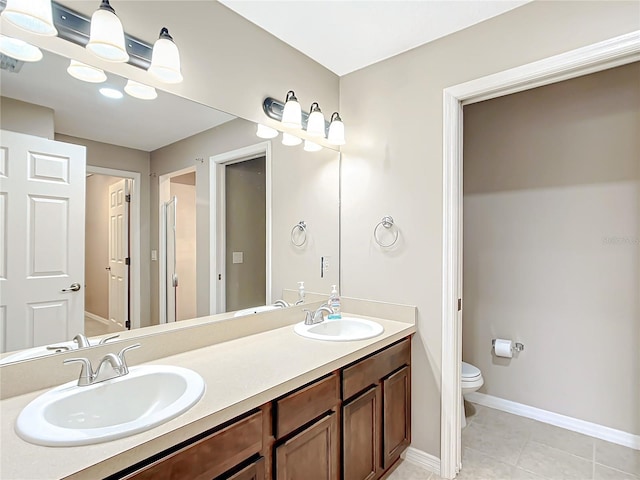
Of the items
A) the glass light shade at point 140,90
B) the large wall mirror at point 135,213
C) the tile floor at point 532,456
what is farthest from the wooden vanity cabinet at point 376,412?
the glass light shade at point 140,90

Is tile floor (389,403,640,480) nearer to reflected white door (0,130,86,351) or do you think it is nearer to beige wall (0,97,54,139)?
reflected white door (0,130,86,351)

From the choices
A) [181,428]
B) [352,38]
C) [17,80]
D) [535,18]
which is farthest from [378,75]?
[181,428]

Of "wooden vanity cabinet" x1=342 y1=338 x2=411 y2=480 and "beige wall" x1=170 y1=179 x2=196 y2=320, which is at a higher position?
"beige wall" x1=170 y1=179 x2=196 y2=320

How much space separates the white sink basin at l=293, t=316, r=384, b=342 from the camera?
77.7 inches

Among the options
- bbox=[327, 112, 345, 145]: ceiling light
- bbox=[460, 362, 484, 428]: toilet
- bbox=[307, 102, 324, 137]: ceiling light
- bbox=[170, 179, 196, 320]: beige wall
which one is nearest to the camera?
bbox=[170, 179, 196, 320]: beige wall

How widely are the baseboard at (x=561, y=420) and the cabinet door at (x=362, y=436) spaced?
1518 mm

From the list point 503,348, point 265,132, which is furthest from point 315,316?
point 503,348

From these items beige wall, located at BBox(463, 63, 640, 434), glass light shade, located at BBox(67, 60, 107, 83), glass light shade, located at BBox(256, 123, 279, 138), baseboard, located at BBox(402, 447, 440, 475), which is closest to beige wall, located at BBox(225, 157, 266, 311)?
glass light shade, located at BBox(256, 123, 279, 138)

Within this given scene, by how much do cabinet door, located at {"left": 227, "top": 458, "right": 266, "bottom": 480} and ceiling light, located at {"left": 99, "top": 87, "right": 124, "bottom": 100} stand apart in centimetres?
146

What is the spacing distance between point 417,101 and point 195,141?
4.28ft

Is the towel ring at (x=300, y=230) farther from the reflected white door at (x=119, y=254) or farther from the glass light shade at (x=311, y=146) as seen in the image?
the reflected white door at (x=119, y=254)

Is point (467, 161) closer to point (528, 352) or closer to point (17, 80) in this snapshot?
point (528, 352)

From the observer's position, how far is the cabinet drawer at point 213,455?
2.97ft

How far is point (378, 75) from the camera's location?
2.29m
